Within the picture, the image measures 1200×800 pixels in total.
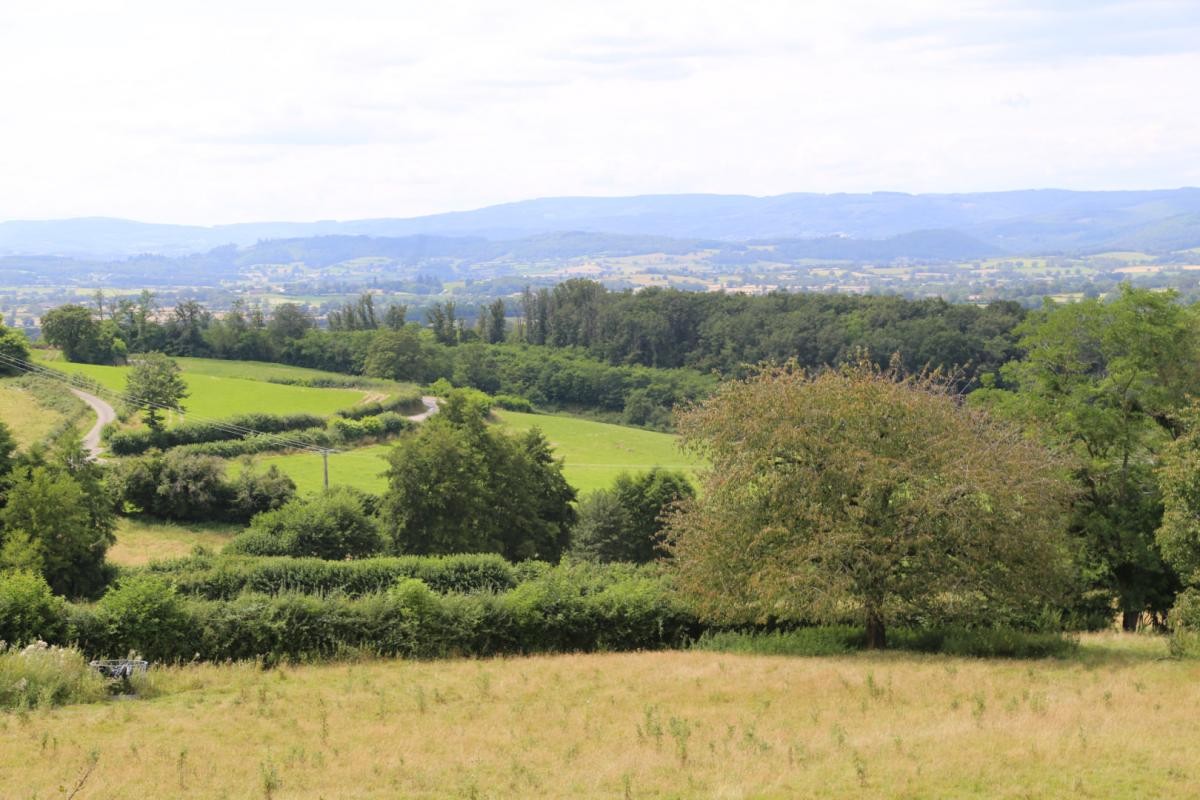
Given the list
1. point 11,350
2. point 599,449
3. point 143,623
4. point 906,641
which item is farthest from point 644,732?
point 11,350

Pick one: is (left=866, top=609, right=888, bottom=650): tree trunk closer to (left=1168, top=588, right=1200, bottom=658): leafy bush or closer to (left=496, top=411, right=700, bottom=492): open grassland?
(left=1168, top=588, right=1200, bottom=658): leafy bush

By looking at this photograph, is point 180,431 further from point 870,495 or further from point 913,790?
point 913,790

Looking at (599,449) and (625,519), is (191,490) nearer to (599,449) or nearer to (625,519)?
(625,519)

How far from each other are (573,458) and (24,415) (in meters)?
38.3

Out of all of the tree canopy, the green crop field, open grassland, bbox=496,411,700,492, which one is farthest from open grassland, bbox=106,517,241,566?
the tree canopy

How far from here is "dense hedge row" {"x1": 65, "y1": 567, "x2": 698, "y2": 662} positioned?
22.1 meters

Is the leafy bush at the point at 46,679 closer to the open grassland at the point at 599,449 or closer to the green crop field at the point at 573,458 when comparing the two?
the green crop field at the point at 573,458

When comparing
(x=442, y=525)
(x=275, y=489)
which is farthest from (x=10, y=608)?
(x=275, y=489)

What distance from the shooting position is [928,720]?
15.5m

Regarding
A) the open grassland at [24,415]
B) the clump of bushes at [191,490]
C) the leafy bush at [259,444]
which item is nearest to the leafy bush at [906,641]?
the clump of bushes at [191,490]

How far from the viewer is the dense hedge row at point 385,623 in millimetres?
22078

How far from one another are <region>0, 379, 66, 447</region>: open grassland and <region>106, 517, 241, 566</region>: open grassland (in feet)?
40.3

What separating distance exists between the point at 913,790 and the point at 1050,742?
275 cm

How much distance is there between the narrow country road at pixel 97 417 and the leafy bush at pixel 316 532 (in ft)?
64.2
